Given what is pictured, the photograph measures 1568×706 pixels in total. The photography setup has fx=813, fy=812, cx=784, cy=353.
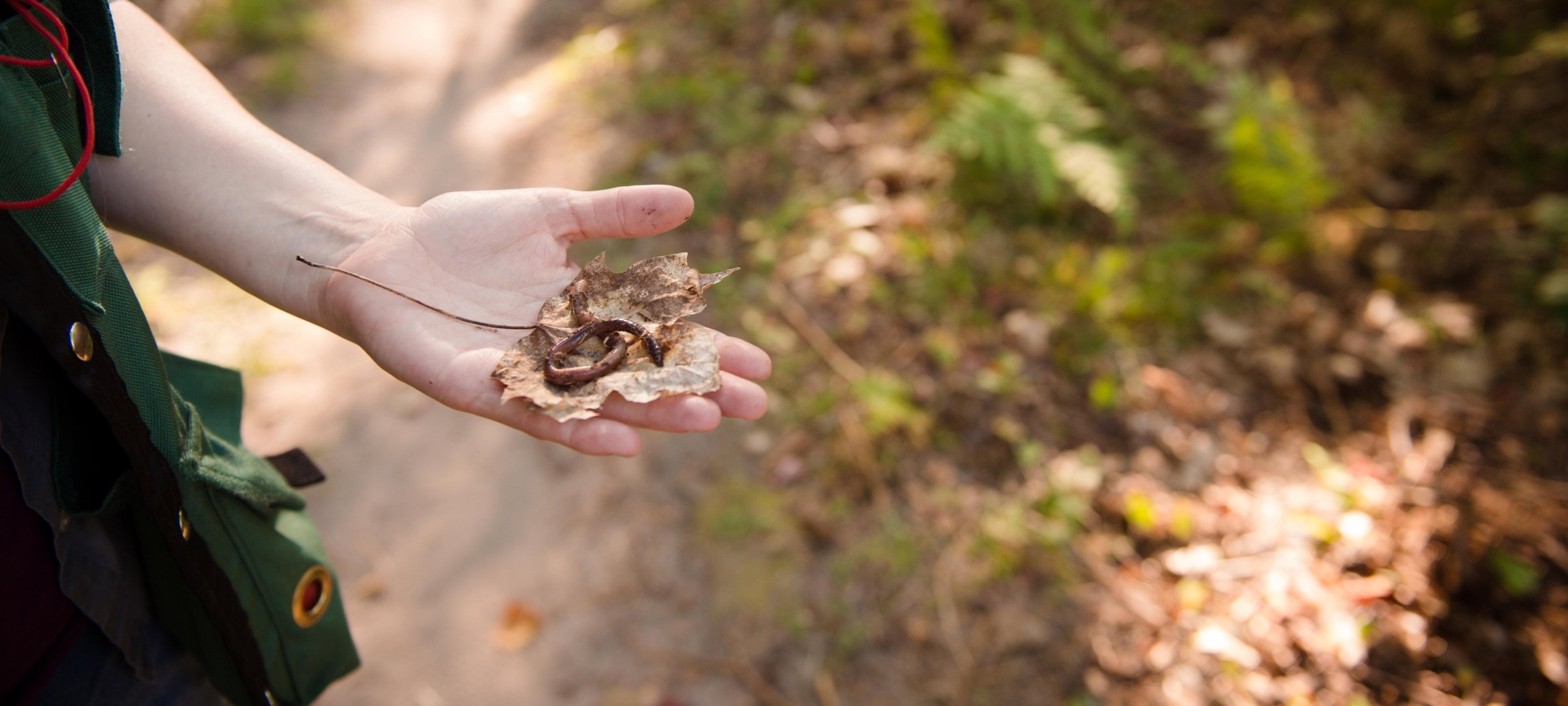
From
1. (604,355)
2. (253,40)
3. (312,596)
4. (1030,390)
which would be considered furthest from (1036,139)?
(253,40)

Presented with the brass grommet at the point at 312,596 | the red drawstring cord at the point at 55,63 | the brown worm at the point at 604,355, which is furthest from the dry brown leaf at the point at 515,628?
the red drawstring cord at the point at 55,63

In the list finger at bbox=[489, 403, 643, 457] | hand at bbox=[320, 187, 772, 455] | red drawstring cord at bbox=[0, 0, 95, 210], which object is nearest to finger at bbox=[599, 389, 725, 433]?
hand at bbox=[320, 187, 772, 455]

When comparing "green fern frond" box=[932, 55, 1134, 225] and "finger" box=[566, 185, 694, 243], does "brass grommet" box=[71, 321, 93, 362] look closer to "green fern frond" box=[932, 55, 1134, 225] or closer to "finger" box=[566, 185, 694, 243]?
"finger" box=[566, 185, 694, 243]

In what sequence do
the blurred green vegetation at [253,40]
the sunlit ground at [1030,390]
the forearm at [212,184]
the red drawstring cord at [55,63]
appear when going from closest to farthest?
1. the red drawstring cord at [55,63]
2. the forearm at [212,184]
3. the sunlit ground at [1030,390]
4. the blurred green vegetation at [253,40]

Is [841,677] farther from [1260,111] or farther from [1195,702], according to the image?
[1260,111]

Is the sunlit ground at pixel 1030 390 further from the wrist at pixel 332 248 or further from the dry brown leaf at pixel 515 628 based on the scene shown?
the wrist at pixel 332 248

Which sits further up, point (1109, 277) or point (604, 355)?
point (604, 355)

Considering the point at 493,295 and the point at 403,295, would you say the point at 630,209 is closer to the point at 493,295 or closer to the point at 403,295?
the point at 493,295

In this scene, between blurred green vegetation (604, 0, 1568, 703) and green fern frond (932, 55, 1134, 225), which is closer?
blurred green vegetation (604, 0, 1568, 703)
